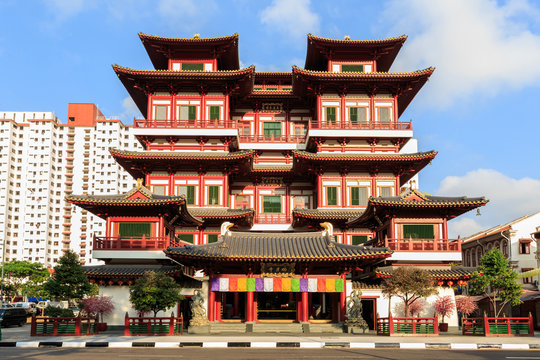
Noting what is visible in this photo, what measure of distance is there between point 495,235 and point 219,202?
3723 centimetres

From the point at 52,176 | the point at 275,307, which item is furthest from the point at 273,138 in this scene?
the point at 52,176

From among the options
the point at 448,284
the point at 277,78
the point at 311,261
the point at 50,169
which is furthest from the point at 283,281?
the point at 50,169

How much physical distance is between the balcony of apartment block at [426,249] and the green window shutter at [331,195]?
9.26m

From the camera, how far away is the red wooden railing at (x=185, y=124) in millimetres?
46844

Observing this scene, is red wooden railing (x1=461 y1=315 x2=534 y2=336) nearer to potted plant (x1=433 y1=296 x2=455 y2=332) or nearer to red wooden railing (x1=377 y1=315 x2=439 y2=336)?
red wooden railing (x1=377 y1=315 x2=439 y2=336)

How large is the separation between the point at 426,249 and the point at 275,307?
39.4ft

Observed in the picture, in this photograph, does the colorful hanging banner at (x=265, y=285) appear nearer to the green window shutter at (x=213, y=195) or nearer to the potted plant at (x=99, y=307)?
the potted plant at (x=99, y=307)

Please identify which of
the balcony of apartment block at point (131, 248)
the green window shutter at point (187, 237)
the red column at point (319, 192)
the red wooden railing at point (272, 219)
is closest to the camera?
the balcony of apartment block at point (131, 248)

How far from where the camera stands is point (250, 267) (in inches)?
1253

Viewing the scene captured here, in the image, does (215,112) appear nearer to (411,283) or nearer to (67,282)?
(67,282)

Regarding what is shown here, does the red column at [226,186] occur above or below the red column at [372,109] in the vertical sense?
below

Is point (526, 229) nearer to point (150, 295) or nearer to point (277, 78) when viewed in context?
point (277, 78)

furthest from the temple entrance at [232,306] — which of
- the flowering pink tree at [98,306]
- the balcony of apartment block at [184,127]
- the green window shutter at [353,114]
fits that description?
the green window shutter at [353,114]

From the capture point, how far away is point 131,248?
37.2 meters
